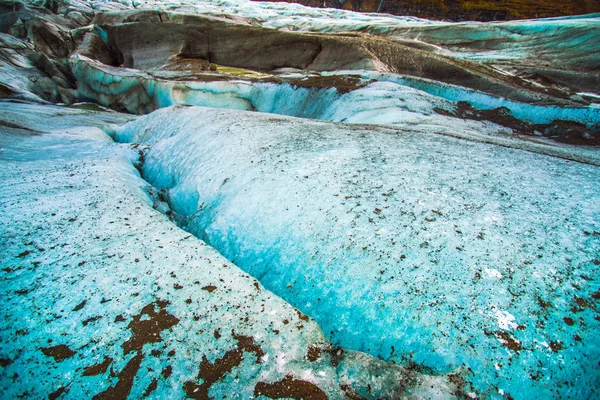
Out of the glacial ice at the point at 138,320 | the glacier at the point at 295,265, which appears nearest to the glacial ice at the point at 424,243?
the glacier at the point at 295,265

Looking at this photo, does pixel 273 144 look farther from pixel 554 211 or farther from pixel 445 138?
pixel 554 211

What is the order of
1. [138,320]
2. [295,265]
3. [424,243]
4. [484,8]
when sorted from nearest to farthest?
1. [138,320]
2. [424,243]
3. [295,265]
4. [484,8]

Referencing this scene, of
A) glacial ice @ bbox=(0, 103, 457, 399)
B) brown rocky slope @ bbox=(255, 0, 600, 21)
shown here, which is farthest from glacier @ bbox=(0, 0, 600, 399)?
brown rocky slope @ bbox=(255, 0, 600, 21)

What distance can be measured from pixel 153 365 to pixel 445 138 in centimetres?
383

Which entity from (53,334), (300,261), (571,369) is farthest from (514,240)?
(53,334)

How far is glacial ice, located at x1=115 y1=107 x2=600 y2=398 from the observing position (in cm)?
144

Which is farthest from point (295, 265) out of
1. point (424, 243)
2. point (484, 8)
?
point (484, 8)

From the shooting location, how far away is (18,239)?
2.08 meters

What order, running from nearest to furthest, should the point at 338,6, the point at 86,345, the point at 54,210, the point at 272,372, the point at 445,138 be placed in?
the point at 272,372
the point at 86,345
the point at 54,210
the point at 445,138
the point at 338,6

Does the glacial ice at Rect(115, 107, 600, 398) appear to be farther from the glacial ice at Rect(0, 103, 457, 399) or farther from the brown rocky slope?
the brown rocky slope

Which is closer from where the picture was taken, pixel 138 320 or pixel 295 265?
pixel 138 320

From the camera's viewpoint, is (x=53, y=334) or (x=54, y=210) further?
(x=54, y=210)

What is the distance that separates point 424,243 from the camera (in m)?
1.92

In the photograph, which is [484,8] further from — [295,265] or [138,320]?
[138,320]
